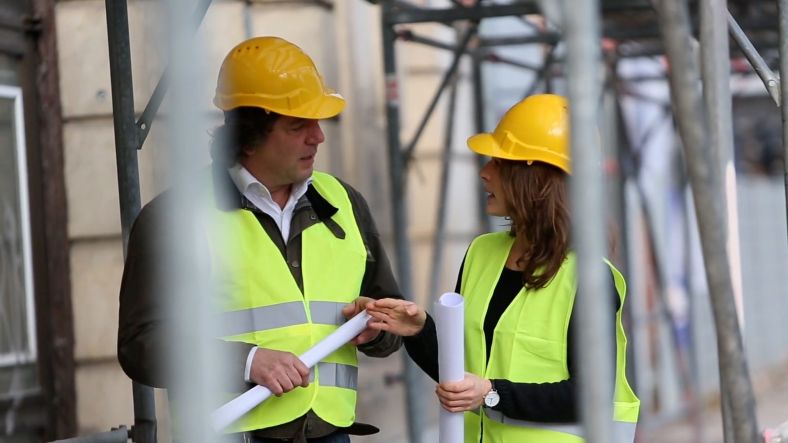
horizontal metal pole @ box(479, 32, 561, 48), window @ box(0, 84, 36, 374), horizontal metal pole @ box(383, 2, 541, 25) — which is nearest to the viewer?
window @ box(0, 84, 36, 374)

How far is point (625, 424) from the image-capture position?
3396 mm

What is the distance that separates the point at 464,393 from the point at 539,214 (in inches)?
18.5

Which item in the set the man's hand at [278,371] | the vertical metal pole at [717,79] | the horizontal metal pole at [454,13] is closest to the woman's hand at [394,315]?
the man's hand at [278,371]

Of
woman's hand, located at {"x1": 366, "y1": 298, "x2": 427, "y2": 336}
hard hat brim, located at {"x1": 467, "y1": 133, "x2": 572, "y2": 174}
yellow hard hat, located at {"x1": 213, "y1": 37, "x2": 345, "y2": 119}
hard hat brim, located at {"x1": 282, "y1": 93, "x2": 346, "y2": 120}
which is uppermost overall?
yellow hard hat, located at {"x1": 213, "y1": 37, "x2": 345, "y2": 119}

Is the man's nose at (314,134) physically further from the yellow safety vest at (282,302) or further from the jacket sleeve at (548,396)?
the jacket sleeve at (548,396)

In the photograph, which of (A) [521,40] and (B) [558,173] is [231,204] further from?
(A) [521,40]

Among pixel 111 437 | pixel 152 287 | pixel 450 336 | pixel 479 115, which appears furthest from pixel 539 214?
pixel 479 115

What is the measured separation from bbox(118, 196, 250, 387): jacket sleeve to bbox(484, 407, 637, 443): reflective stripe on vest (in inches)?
24.4

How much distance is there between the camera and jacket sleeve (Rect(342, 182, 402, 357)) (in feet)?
11.5

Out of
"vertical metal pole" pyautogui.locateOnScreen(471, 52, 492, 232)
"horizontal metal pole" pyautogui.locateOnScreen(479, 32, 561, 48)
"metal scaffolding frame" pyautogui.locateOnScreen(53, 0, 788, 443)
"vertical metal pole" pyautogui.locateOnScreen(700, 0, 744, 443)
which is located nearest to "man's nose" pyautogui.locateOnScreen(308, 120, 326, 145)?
"metal scaffolding frame" pyautogui.locateOnScreen(53, 0, 788, 443)

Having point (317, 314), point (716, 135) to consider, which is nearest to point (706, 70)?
point (716, 135)

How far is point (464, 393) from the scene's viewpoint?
3232mm

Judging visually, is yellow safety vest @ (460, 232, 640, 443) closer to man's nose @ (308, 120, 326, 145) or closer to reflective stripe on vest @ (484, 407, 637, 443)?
reflective stripe on vest @ (484, 407, 637, 443)

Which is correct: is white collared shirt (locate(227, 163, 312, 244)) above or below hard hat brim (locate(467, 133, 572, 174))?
below
